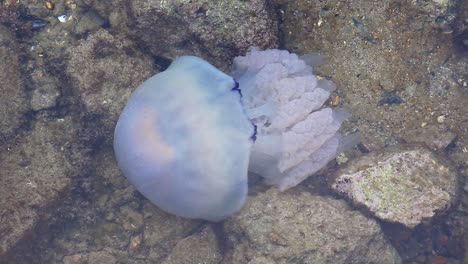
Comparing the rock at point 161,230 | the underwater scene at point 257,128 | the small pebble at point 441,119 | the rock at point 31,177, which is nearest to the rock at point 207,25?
the underwater scene at point 257,128

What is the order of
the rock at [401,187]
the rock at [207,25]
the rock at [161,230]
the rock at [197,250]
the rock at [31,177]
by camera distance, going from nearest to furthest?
the rock at [207,25] → the rock at [31,177] → the rock at [401,187] → the rock at [197,250] → the rock at [161,230]

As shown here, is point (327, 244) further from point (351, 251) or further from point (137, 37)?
point (137, 37)

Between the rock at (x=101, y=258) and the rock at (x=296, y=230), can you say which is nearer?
the rock at (x=296, y=230)

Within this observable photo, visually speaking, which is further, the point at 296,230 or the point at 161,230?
the point at 161,230

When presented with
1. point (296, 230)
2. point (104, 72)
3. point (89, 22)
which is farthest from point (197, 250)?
point (89, 22)

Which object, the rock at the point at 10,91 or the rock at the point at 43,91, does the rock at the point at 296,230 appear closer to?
the rock at the point at 43,91

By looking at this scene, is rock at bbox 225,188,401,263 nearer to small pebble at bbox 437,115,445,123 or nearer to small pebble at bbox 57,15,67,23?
small pebble at bbox 437,115,445,123

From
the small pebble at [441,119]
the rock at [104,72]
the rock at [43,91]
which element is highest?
the small pebble at [441,119]

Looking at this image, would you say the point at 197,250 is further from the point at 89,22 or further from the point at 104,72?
the point at 89,22
